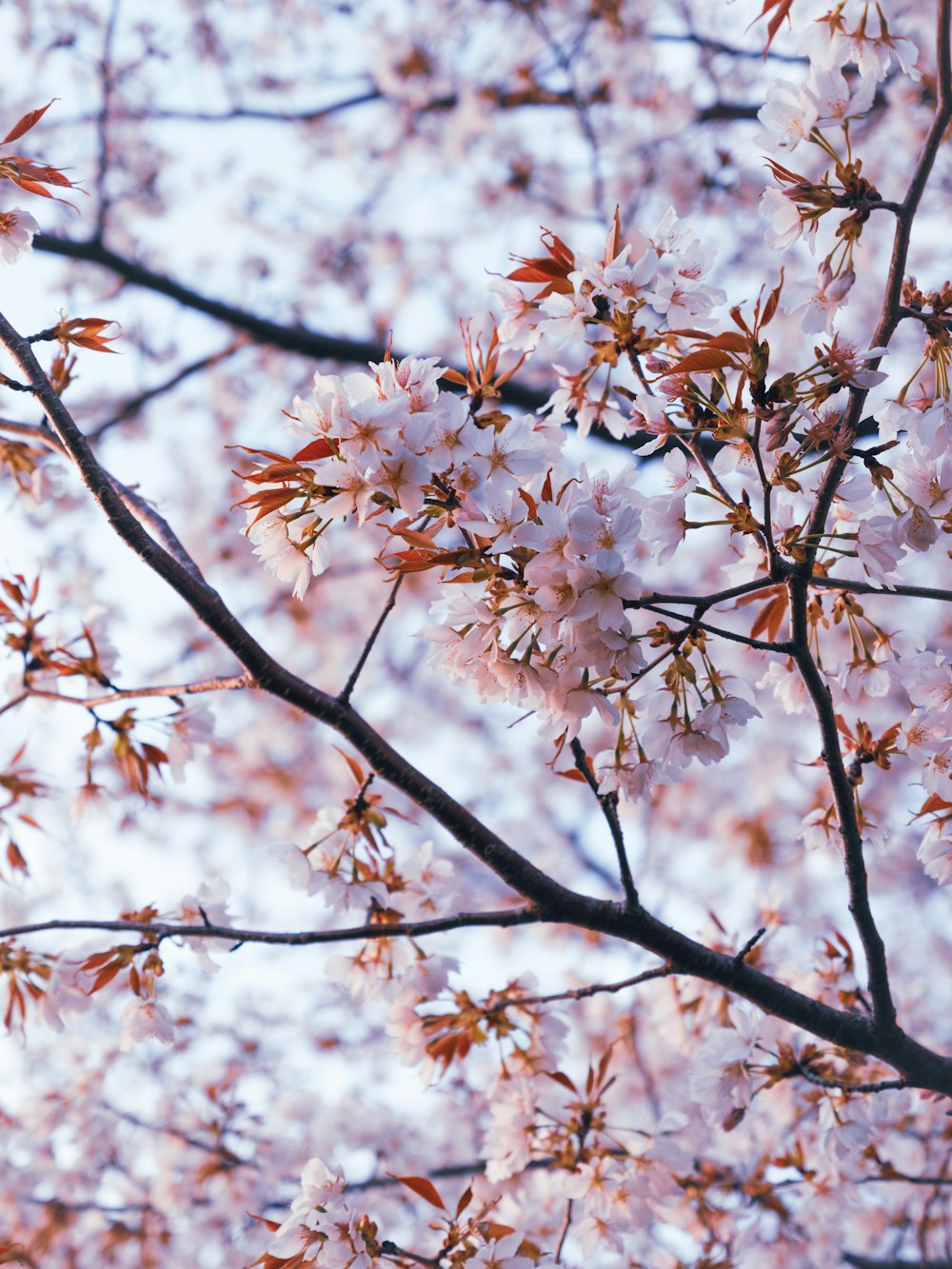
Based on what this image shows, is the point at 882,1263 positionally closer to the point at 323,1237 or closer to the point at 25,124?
the point at 323,1237

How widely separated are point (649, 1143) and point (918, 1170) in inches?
72.6

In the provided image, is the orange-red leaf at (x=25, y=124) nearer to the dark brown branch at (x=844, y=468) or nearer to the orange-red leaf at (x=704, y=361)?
the orange-red leaf at (x=704, y=361)

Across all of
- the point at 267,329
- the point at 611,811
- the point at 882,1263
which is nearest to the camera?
the point at 611,811

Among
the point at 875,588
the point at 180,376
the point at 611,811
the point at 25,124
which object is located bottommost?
the point at 611,811

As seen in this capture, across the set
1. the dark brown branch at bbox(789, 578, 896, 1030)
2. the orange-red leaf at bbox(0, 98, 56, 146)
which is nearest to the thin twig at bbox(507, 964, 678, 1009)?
the dark brown branch at bbox(789, 578, 896, 1030)

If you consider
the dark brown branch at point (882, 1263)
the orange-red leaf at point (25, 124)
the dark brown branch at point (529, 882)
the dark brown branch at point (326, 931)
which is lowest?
the dark brown branch at point (326, 931)

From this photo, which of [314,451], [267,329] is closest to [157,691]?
[314,451]

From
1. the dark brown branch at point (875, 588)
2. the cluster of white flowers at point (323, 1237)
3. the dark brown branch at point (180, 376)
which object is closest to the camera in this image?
the dark brown branch at point (875, 588)

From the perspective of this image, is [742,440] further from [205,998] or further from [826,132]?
[205,998]

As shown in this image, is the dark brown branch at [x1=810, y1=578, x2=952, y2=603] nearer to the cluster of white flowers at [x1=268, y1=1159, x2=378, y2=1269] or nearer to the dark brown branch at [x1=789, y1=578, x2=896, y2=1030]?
the dark brown branch at [x1=789, y1=578, x2=896, y2=1030]

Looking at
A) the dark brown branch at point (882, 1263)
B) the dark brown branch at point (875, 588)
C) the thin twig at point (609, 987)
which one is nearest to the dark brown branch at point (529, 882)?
the thin twig at point (609, 987)

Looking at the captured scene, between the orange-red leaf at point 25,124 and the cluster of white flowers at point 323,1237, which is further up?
the orange-red leaf at point 25,124

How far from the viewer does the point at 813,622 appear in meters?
1.71

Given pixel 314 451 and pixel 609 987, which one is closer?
pixel 314 451
